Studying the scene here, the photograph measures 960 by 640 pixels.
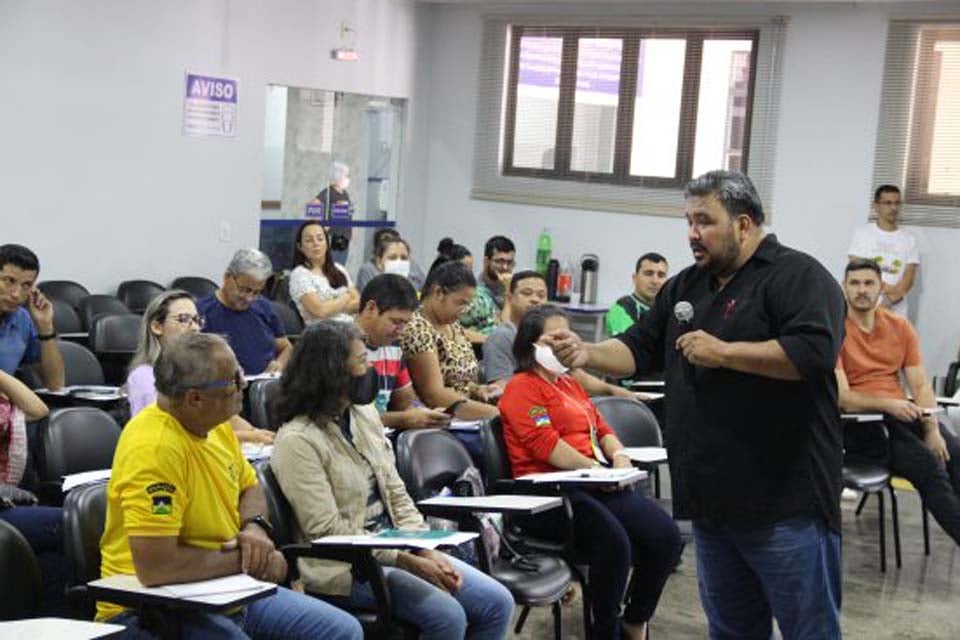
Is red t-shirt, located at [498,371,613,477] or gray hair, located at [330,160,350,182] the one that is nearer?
red t-shirt, located at [498,371,613,477]

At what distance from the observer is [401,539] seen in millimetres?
3588

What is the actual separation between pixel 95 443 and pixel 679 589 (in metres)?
2.43

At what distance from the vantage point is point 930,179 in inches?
360

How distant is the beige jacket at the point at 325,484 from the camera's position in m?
3.70

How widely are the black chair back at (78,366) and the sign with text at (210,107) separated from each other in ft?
9.86

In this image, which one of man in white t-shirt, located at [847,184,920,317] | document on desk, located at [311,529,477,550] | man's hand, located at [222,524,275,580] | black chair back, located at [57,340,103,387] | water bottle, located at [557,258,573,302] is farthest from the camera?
water bottle, located at [557,258,573,302]

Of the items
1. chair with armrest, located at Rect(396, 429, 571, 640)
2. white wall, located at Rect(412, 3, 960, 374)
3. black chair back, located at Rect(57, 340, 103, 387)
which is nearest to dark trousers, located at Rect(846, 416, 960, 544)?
chair with armrest, located at Rect(396, 429, 571, 640)

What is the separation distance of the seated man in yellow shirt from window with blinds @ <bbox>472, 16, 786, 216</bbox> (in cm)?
692

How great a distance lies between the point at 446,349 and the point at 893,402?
2042mm

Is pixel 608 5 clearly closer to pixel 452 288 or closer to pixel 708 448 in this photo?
pixel 452 288

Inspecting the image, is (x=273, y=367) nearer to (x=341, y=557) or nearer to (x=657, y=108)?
(x=341, y=557)

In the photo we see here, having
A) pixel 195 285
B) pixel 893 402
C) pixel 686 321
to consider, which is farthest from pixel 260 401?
pixel 195 285

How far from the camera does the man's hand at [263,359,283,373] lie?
6055mm

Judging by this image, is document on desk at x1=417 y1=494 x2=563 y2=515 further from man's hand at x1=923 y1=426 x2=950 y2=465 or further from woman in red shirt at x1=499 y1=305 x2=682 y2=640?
man's hand at x1=923 y1=426 x2=950 y2=465
